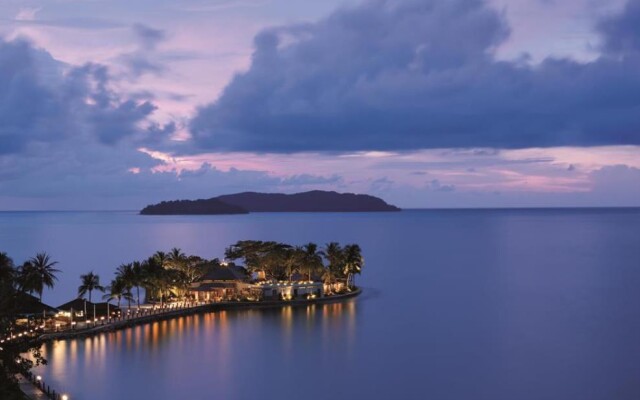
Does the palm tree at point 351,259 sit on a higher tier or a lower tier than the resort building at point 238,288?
higher

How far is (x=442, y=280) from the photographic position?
96812mm

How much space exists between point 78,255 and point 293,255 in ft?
252

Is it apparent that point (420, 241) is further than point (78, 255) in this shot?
Yes

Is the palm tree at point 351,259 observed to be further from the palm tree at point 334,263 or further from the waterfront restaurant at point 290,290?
the waterfront restaurant at point 290,290

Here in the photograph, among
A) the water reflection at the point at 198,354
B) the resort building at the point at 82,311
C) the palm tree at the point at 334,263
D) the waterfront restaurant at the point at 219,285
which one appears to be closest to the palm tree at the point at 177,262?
the waterfront restaurant at the point at 219,285

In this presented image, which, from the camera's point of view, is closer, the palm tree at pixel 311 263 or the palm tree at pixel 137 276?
the palm tree at pixel 137 276

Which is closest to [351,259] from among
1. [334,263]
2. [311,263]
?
[334,263]

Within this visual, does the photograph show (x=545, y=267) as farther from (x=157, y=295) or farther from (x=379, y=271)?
(x=157, y=295)

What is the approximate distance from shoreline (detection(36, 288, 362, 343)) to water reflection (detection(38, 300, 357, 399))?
2.70 ft

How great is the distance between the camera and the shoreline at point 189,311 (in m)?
53.4

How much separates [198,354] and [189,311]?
1648 centimetres

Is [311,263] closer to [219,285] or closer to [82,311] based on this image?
[219,285]

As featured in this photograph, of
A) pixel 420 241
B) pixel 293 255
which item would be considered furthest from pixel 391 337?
pixel 420 241

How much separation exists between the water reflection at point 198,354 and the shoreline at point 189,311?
2.70 ft
